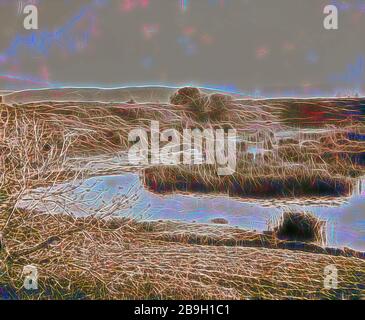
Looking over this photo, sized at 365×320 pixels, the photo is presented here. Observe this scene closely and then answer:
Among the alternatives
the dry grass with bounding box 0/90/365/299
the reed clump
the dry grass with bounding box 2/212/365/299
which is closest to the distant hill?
the dry grass with bounding box 0/90/365/299

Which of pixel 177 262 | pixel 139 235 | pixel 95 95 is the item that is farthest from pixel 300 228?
pixel 95 95

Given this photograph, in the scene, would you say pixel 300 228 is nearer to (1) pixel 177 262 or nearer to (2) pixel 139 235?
(1) pixel 177 262

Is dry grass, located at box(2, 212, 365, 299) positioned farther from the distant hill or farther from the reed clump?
the distant hill

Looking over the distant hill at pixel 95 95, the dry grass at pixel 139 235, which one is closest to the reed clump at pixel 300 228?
the dry grass at pixel 139 235

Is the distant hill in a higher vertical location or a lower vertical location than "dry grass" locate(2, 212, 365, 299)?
higher

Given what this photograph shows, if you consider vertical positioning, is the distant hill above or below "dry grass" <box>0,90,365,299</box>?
above

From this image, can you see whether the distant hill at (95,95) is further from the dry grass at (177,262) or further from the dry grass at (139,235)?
the dry grass at (177,262)

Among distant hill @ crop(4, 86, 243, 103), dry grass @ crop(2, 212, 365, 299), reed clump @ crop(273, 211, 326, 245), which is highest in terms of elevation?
distant hill @ crop(4, 86, 243, 103)

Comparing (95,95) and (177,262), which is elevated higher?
(95,95)

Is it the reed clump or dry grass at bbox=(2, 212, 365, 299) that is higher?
the reed clump

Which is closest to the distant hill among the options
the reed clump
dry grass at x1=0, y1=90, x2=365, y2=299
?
dry grass at x1=0, y1=90, x2=365, y2=299

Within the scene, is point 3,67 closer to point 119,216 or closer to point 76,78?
point 76,78

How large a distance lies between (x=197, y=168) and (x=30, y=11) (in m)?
1.40

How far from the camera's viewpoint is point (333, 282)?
7.90ft
